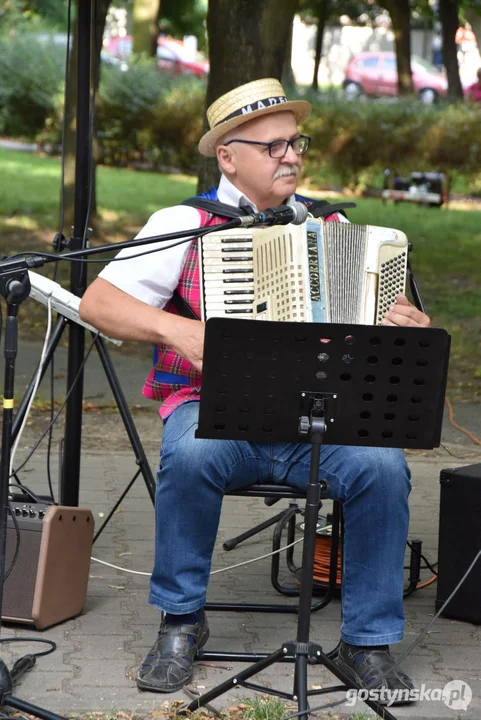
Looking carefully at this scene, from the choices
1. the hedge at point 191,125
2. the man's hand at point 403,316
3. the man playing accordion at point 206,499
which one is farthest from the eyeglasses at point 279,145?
the hedge at point 191,125

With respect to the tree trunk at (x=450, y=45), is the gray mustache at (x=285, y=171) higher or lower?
lower

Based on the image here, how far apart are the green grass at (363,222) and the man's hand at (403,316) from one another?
3876 millimetres

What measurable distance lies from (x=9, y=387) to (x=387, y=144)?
14865 mm

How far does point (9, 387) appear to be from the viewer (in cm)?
297

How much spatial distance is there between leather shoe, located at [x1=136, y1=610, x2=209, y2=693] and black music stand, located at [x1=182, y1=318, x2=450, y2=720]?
32 cm

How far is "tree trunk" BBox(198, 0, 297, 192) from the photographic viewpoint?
7.56 metres

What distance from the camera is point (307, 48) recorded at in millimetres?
48031

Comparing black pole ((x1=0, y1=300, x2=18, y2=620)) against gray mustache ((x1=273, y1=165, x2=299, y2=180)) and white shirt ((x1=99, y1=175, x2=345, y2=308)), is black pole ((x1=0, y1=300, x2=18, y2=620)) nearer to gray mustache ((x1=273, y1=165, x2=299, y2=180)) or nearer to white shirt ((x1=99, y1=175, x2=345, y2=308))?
white shirt ((x1=99, y1=175, x2=345, y2=308))

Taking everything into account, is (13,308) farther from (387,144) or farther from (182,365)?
(387,144)

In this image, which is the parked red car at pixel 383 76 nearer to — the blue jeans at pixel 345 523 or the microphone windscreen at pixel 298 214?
the blue jeans at pixel 345 523

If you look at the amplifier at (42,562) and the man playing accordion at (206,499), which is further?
the amplifier at (42,562)

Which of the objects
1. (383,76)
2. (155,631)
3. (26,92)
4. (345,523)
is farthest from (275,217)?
(383,76)

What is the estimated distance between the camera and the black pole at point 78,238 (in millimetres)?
4102

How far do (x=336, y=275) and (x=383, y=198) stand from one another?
12929 mm
